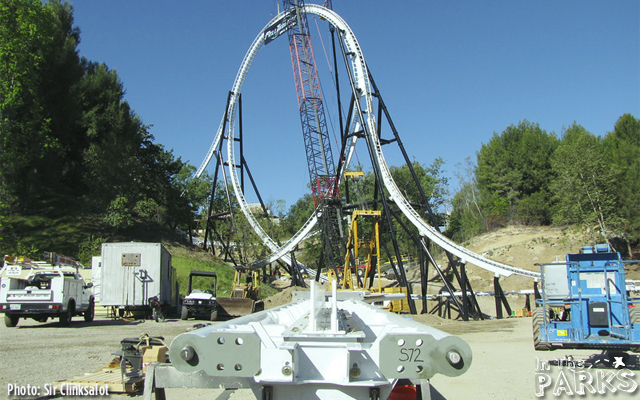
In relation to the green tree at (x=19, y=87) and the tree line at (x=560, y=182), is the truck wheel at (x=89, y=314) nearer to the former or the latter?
the green tree at (x=19, y=87)

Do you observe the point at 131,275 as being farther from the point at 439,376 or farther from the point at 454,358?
the point at 454,358

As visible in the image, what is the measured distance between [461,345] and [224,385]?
1.52 meters

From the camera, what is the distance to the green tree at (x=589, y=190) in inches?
1335

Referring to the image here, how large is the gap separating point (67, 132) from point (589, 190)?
38615 mm

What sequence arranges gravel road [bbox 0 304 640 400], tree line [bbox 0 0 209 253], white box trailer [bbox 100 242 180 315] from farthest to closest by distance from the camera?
tree line [bbox 0 0 209 253]
white box trailer [bbox 100 242 180 315]
gravel road [bbox 0 304 640 400]

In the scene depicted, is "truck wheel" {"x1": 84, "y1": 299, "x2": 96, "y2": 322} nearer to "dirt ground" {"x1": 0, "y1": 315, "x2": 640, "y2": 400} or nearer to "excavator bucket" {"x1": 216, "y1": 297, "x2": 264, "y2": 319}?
"dirt ground" {"x1": 0, "y1": 315, "x2": 640, "y2": 400}

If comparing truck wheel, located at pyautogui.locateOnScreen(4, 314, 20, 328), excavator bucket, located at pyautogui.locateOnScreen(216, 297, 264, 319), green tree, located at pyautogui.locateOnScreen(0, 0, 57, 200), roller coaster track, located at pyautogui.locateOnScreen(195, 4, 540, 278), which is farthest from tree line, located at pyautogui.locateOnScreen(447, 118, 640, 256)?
green tree, located at pyautogui.locateOnScreen(0, 0, 57, 200)

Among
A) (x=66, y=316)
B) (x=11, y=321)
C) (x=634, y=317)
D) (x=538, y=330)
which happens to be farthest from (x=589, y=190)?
(x=11, y=321)

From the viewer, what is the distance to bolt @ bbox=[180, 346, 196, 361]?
2830 millimetres

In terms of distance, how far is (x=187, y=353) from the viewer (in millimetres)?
2836

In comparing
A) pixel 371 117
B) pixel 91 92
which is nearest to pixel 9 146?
pixel 91 92

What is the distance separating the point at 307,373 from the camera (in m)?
2.94

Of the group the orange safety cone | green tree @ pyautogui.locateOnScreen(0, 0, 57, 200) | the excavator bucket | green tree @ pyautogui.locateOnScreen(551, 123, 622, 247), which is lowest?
the excavator bucket

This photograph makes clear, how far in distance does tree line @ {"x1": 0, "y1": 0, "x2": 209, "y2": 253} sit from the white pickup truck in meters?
11.3
